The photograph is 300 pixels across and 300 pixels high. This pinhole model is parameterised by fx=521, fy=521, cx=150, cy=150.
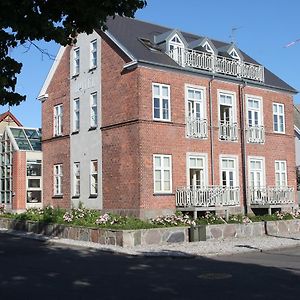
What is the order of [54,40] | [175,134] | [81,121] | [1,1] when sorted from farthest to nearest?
[81,121] < [175,134] < [54,40] < [1,1]

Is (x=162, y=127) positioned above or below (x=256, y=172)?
above

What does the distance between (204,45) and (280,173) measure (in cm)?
905

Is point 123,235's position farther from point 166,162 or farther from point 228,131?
point 228,131

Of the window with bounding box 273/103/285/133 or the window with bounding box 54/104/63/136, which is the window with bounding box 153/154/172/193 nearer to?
the window with bounding box 54/104/63/136

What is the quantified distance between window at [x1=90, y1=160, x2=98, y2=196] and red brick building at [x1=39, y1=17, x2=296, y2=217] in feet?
0.18

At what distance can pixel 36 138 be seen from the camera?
34781mm

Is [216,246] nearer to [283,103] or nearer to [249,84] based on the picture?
[249,84]

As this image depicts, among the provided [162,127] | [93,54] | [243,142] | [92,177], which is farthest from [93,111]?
[243,142]

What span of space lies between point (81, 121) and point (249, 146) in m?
9.53

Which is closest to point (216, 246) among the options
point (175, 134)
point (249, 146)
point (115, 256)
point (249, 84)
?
point (115, 256)

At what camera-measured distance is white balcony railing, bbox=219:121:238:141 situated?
92.2ft

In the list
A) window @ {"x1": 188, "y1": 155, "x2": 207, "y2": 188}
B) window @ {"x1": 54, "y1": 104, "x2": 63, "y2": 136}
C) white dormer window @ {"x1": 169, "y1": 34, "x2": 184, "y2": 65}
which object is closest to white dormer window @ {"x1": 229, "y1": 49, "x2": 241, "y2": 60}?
white dormer window @ {"x1": 169, "y1": 34, "x2": 184, "y2": 65}

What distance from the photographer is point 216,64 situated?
28.4 metres

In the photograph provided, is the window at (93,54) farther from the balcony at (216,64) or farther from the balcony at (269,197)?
the balcony at (269,197)
